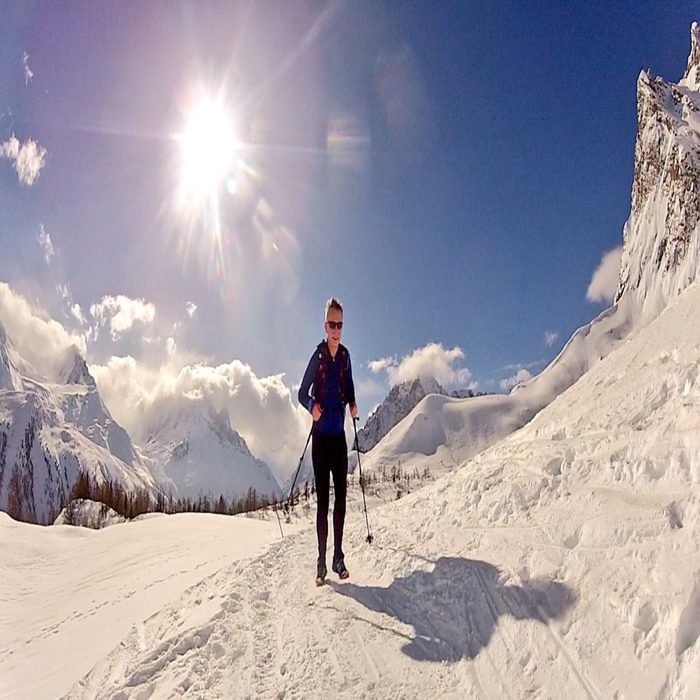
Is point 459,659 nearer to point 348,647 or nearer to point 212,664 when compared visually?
point 348,647

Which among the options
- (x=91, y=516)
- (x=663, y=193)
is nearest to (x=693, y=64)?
(x=663, y=193)

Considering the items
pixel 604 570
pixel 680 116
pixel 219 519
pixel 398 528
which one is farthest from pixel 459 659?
pixel 680 116

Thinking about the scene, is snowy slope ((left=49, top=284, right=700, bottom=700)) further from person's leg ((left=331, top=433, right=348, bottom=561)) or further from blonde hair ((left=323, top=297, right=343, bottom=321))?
blonde hair ((left=323, top=297, right=343, bottom=321))

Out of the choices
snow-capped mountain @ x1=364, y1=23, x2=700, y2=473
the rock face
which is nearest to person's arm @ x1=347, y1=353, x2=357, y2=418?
the rock face

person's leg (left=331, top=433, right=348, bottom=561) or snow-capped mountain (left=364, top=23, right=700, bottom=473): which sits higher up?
snow-capped mountain (left=364, top=23, right=700, bottom=473)

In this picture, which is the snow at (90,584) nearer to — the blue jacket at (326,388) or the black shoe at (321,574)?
the black shoe at (321,574)

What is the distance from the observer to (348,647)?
14.5 feet

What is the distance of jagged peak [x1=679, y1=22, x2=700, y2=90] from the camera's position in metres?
155

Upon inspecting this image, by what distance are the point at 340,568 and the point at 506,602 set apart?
2.34 metres

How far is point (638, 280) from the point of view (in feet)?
475

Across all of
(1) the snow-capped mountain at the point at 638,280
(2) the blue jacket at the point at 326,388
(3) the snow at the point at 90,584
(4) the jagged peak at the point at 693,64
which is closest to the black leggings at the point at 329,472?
(2) the blue jacket at the point at 326,388

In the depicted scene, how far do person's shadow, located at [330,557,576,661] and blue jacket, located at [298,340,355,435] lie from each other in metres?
1.99

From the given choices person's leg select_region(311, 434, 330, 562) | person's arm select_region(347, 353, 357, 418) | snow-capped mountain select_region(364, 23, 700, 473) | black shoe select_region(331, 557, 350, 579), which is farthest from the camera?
snow-capped mountain select_region(364, 23, 700, 473)

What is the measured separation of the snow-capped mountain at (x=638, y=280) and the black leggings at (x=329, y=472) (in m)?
135
